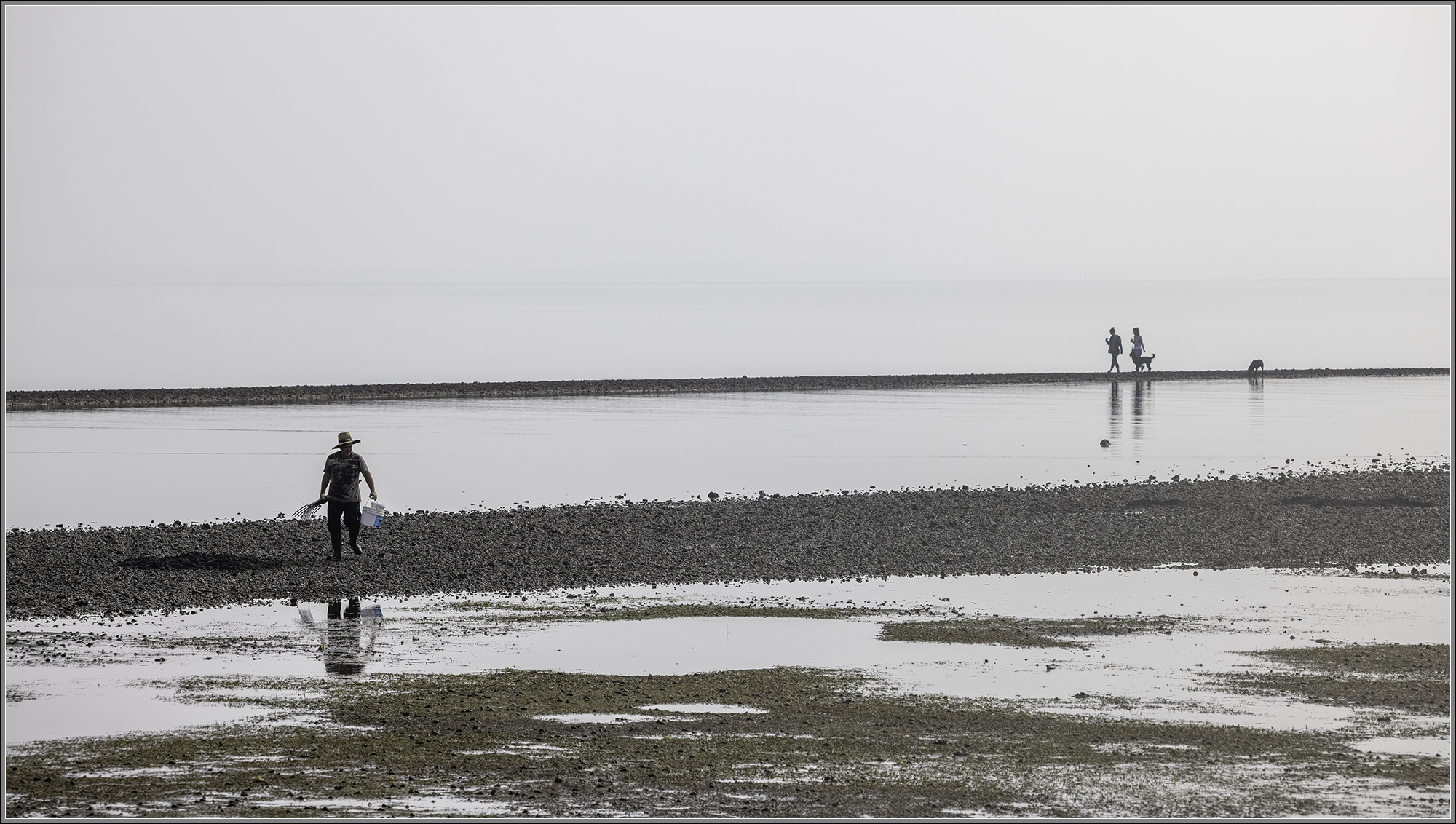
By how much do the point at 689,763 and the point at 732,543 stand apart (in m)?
10.7

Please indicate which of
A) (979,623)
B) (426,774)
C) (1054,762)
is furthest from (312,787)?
(979,623)

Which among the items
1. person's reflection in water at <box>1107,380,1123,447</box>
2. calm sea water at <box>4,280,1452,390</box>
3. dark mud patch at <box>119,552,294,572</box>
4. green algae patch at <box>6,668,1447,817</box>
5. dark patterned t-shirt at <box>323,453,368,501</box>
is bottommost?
green algae patch at <box>6,668,1447,817</box>

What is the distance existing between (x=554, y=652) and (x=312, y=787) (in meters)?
4.84

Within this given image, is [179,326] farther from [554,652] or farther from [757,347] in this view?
[554,652]

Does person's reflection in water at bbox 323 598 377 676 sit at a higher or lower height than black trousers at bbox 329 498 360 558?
lower

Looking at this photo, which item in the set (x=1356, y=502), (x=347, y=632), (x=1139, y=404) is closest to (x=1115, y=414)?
(x=1139, y=404)

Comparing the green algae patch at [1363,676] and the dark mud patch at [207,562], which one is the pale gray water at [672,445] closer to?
the dark mud patch at [207,562]

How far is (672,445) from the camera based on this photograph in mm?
37406

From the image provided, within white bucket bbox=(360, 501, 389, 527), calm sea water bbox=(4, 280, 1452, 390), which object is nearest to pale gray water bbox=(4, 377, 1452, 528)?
white bucket bbox=(360, 501, 389, 527)

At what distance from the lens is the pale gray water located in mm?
28734

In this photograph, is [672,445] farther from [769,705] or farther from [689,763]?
[689,763]

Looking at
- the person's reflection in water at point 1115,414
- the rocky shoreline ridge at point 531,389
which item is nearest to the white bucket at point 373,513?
the person's reflection in water at point 1115,414

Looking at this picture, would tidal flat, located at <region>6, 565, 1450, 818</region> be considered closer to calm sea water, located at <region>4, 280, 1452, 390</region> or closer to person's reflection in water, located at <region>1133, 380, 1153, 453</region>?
person's reflection in water, located at <region>1133, 380, 1153, 453</region>

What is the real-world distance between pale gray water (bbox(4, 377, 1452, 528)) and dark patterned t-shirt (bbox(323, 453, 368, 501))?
197 inches
